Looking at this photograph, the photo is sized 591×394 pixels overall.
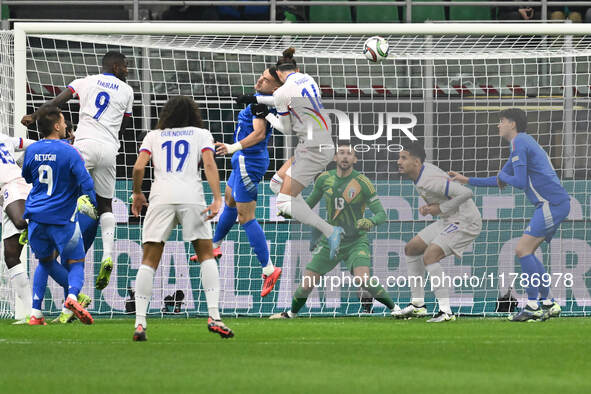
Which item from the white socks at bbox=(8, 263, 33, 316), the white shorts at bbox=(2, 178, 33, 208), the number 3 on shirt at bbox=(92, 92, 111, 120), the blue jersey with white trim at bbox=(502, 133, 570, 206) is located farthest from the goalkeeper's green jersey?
the white socks at bbox=(8, 263, 33, 316)

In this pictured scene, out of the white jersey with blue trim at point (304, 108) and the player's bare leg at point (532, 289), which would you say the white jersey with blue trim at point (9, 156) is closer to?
the white jersey with blue trim at point (304, 108)

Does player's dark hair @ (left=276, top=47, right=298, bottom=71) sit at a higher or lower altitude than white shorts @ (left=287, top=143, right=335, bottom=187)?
higher

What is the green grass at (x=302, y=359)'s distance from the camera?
5.42m

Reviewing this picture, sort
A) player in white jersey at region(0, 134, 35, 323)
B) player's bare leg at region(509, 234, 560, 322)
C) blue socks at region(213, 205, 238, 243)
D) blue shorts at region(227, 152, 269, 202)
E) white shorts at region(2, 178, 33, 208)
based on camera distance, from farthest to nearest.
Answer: blue socks at region(213, 205, 238, 243), blue shorts at region(227, 152, 269, 202), player's bare leg at region(509, 234, 560, 322), white shorts at region(2, 178, 33, 208), player in white jersey at region(0, 134, 35, 323)

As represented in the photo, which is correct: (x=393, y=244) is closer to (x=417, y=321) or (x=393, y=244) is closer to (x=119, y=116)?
(x=417, y=321)

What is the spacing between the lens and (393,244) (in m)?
11.5

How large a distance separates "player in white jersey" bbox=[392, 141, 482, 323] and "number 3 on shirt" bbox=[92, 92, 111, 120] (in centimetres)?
315

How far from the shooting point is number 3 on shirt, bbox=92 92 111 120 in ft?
36.6

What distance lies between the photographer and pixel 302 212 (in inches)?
452

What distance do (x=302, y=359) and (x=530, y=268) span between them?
5.02 metres

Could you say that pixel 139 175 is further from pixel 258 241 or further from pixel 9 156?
pixel 258 241

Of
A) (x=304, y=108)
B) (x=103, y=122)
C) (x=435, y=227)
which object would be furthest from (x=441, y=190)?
(x=103, y=122)

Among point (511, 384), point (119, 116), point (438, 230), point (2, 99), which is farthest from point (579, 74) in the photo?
point (511, 384)

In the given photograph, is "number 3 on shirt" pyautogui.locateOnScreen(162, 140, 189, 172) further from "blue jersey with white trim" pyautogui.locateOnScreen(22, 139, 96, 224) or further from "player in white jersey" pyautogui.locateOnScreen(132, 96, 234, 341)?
"blue jersey with white trim" pyautogui.locateOnScreen(22, 139, 96, 224)
